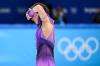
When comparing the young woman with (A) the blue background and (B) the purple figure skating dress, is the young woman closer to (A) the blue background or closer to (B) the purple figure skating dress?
(B) the purple figure skating dress

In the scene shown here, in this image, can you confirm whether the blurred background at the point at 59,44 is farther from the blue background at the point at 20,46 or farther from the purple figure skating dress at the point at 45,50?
the purple figure skating dress at the point at 45,50

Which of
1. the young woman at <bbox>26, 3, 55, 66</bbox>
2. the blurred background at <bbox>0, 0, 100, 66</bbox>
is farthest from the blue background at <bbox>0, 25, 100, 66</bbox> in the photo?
the young woman at <bbox>26, 3, 55, 66</bbox>

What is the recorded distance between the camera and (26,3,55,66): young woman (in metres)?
5.54

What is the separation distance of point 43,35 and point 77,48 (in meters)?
3.91

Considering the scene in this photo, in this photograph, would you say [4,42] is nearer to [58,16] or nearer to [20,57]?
[20,57]

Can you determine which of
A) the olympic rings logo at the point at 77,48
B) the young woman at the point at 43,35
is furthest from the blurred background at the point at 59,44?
the young woman at the point at 43,35

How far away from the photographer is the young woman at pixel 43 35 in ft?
18.2

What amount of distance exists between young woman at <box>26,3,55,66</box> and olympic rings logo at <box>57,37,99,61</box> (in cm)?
362

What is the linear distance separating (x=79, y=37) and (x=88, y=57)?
0.52 m

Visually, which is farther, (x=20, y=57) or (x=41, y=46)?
(x=20, y=57)

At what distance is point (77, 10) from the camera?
46.8 ft

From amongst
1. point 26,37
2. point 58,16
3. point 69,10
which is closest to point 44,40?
point 26,37

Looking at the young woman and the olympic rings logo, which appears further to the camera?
the olympic rings logo

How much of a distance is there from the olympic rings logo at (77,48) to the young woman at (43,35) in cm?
362
